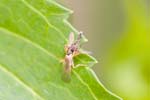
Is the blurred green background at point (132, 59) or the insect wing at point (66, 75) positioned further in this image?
the blurred green background at point (132, 59)

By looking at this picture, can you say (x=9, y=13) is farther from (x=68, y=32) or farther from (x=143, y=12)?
(x=143, y=12)

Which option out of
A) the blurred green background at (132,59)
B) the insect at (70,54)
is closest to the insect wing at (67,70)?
the insect at (70,54)

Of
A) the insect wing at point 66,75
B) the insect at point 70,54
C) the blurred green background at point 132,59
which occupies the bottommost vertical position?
the insect wing at point 66,75

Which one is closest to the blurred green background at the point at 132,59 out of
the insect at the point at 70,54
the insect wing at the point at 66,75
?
the insect at the point at 70,54

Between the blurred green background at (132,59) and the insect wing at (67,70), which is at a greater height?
the blurred green background at (132,59)

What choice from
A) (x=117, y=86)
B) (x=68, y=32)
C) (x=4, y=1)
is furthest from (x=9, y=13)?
(x=117, y=86)

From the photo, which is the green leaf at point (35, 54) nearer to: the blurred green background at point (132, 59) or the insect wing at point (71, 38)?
the insect wing at point (71, 38)
